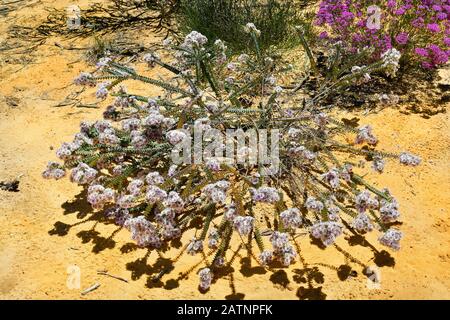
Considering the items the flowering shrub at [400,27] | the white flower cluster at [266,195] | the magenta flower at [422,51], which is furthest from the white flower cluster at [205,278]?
the magenta flower at [422,51]

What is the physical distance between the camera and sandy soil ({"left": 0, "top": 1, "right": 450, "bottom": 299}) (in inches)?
107

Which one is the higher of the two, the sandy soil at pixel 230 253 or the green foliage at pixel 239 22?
the green foliage at pixel 239 22

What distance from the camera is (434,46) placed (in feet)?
14.4

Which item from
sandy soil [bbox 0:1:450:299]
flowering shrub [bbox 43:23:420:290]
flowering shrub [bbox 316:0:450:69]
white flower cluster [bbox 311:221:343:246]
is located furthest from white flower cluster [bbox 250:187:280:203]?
flowering shrub [bbox 316:0:450:69]

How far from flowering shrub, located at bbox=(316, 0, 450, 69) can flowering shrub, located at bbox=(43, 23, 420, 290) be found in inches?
41.5

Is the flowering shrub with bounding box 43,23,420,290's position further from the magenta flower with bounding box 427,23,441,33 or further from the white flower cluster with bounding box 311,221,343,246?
the magenta flower with bounding box 427,23,441,33

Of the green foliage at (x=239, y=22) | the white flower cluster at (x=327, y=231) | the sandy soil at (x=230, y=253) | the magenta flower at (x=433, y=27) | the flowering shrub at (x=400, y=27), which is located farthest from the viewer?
the green foliage at (x=239, y=22)

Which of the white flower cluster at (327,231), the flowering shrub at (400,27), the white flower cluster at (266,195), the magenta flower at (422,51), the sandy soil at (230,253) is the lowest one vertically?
the sandy soil at (230,253)

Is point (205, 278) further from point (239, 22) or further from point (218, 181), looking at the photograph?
point (239, 22)

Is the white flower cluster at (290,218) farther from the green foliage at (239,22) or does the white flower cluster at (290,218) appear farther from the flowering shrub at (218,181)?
the green foliage at (239,22)

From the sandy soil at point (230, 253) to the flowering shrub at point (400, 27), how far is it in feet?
2.36

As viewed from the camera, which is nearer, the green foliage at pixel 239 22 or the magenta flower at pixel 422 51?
the magenta flower at pixel 422 51

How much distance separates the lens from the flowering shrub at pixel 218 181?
2756mm

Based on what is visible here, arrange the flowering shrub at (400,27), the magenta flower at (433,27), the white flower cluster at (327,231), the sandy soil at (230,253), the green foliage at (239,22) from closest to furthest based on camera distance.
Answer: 1. the white flower cluster at (327,231)
2. the sandy soil at (230,253)
3. the magenta flower at (433,27)
4. the flowering shrub at (400,27)
5. the green foliage at (239,22)
